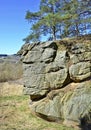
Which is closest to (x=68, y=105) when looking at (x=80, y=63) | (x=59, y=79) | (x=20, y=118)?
(x=59, y=79)

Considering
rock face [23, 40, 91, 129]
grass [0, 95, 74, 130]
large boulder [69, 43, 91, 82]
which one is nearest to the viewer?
grass [0, 95, 74, 130]

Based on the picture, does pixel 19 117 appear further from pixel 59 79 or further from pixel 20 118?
pixel 59 79

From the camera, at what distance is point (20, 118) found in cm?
1070

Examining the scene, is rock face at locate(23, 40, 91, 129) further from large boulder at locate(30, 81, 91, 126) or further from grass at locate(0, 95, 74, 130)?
grass at locate(0, 95, 74, 130)

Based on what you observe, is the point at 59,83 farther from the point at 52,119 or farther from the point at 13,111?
the point at 13,111

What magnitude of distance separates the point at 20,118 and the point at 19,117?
4.2 inches

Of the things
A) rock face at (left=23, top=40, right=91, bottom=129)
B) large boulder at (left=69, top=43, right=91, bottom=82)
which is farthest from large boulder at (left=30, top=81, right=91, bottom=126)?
large boulder at (left=69, top=43, right=91, bottom=82)

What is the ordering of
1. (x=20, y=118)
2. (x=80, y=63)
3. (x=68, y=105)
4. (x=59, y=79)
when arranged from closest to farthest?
(x=68, y=105) → (x=80, y=63) → (x=20, y=118) → (x=59, y=79)

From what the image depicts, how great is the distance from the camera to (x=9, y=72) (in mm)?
18797

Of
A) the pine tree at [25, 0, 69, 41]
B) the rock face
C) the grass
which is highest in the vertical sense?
the pine tree at [25, 0, 69, 41]

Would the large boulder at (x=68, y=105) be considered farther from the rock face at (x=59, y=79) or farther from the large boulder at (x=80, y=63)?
the large boulder at (x=80, y=63)

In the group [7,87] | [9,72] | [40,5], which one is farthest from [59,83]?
[40,5]

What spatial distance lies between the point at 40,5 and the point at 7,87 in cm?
675

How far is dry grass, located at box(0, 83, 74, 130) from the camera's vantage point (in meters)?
9.83
